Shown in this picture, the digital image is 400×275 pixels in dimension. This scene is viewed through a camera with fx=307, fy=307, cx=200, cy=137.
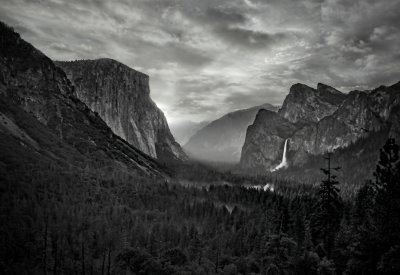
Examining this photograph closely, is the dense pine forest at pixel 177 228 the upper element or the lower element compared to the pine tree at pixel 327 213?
lower

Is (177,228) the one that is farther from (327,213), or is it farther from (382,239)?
(382,239)

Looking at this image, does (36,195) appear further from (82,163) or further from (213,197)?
(213,197)

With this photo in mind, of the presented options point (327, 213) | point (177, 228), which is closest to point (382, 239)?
point (327, 213)

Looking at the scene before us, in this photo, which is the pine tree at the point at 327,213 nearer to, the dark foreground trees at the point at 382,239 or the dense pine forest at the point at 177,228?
the dense pine forest at the point at 177,228

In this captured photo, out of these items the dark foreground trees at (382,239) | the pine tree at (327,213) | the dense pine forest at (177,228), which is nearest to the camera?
the dark foreground trees at (382,239)

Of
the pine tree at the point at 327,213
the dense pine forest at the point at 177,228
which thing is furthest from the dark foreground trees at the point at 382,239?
the pine tree at the point at 327,213

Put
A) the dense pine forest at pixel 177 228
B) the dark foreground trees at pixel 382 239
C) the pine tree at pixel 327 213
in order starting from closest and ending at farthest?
the dark foreground trees at pixel 382 239
the dense pine forest at pixel 177 228
the pine tree at pixel 327 213

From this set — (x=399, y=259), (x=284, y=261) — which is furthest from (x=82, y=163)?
(x=399, y=259)

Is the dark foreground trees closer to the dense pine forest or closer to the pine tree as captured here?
the dense pine forest
